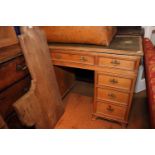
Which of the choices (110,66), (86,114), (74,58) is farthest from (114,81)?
(86,114)

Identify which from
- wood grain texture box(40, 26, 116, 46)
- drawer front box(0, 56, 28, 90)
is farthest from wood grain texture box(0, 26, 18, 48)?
wood grain texture box(40, 26, 116, 46)

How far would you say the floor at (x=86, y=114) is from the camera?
4.93ft

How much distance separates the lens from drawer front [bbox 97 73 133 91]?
1175mm

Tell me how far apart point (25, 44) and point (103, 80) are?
0.77 meters

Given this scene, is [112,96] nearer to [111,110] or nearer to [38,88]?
[111,110]

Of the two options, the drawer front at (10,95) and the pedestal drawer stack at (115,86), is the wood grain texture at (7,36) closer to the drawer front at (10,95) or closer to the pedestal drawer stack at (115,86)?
the drawer front at (10,95)

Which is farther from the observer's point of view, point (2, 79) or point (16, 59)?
point (16, 59)

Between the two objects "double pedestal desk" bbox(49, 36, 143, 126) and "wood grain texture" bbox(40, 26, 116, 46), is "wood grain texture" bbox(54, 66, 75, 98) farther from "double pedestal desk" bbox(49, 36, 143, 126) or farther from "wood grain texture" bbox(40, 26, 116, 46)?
"wood grain texture" bbox(40, 26, 116, 46)

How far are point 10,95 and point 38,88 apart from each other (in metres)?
0.23

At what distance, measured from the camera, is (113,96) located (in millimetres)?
1312

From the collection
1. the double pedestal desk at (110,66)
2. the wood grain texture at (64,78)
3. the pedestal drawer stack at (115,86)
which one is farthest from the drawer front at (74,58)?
the wood grain texture at (64,78)
